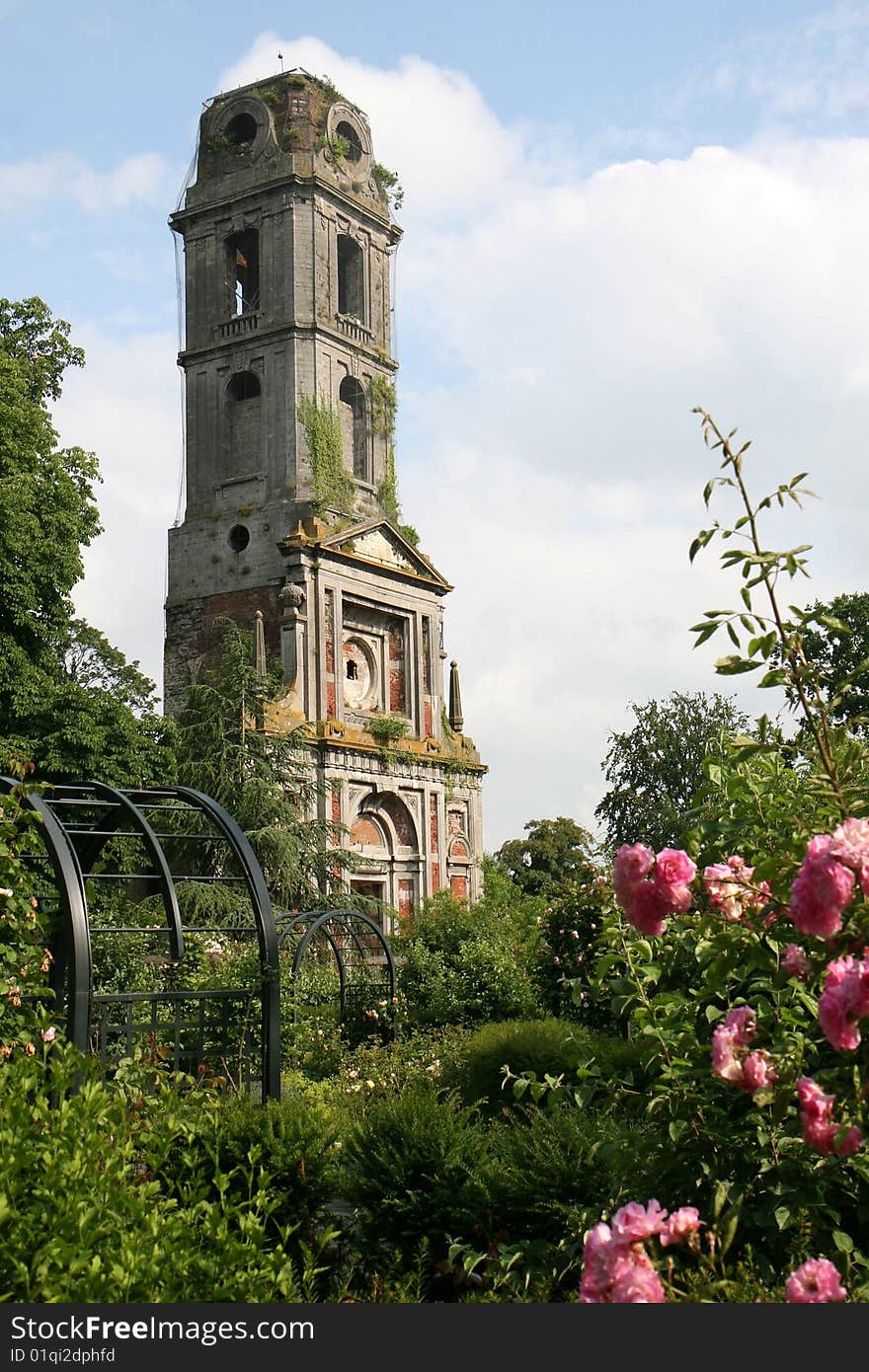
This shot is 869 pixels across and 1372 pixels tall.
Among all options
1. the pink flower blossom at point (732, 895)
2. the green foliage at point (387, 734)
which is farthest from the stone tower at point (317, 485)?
the pink flower blossom at point (732, 895)

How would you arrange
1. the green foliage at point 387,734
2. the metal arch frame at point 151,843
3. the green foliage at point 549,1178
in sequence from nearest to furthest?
the green foliage at point 549,1178
the metal arch frame at point 151,843
the green foliage at point 387,734

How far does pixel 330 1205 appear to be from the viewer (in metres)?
9.25

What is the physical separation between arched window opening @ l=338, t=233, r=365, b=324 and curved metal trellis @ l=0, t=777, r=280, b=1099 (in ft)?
60.5

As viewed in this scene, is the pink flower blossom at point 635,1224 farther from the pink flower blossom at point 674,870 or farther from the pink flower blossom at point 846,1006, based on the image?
the pink flower blossom at point 674,870

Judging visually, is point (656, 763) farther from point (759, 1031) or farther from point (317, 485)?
point (759, 1031)

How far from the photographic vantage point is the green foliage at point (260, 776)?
85.0 feet

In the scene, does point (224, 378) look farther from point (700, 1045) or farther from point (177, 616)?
point (700, 1045)

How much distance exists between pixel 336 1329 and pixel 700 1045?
2.00 m

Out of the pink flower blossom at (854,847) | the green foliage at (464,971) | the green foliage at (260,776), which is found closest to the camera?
the pink flower blossom at (854,847)

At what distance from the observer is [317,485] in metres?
33.0

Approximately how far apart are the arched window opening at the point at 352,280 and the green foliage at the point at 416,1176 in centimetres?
3166

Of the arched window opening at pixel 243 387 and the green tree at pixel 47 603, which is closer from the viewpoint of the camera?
the green tree at pixel 47 603

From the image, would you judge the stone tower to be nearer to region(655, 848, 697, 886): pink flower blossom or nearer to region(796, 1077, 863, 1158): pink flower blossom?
region(655, 848, 697, 886): pink flower blossom

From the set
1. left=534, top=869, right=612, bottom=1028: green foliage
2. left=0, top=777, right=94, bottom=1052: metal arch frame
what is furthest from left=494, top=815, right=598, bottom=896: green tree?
left=0, top=777, right=94, bottom=1052: metal arch frame
